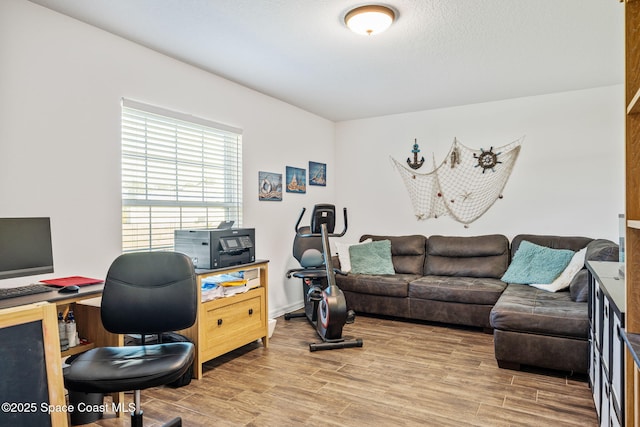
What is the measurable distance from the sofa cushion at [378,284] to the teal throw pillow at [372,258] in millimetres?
106

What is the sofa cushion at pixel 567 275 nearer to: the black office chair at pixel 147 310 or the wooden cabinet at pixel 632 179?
the wooden cabinet at pixel 632 179

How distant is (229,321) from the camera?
3207 mm

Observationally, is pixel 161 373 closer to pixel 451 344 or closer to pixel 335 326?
pixel 335 326

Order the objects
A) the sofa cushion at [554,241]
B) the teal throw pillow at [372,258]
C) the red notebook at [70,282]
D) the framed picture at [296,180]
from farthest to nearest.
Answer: the framed picture at [296,180] → the teal throw pillow at [372,258] → the sofa cushion at [554,241] → the red notebook at [70,282]

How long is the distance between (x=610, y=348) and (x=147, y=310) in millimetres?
2254

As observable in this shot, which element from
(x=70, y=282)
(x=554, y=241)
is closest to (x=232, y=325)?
(x=70, y=282)

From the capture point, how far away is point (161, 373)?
1.79 m

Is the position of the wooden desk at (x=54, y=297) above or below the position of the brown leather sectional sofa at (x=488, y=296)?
above

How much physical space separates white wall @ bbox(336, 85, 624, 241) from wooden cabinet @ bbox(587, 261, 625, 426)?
7.26 ft

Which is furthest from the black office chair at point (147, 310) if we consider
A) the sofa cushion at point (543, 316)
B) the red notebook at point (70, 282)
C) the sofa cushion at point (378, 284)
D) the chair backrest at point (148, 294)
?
the sofa cushion at point (378, 284)

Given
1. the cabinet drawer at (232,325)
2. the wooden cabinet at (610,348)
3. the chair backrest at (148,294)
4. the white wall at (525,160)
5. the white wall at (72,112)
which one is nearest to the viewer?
the wooden cabinet at (610,348)

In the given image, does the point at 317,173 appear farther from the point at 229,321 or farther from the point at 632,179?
the point at 632,179

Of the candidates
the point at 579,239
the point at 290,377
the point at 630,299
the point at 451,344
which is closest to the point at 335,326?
the point at 290,377

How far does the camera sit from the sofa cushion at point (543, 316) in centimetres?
288
